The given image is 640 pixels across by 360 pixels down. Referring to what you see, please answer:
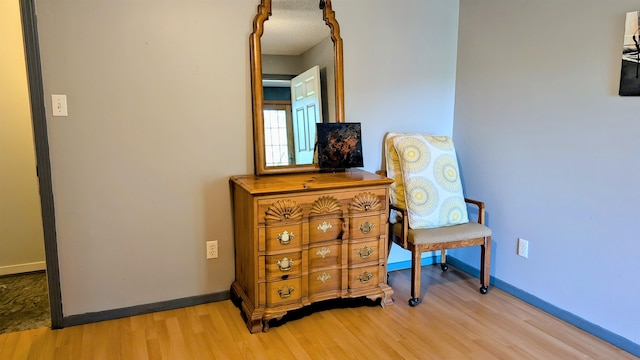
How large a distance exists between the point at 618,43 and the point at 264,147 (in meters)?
1.97

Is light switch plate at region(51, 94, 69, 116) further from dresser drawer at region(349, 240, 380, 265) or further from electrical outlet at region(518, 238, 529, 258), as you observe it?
electrical outlet at region(518, 238, 529, 258)

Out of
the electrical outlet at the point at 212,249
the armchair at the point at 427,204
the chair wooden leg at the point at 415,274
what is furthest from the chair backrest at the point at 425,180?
the electrical outlet at the point at 212,249

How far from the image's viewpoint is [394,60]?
9.71ft

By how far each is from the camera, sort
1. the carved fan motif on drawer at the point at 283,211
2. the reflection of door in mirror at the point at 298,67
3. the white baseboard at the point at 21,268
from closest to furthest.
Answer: the carved fan motif on drawer at the point at 283,211 → the reflection of door in mirror at the point at 298,67 → the white baseboard at the point at 21,268

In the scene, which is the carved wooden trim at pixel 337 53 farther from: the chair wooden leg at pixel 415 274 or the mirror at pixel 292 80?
the chair wooden leg at pixel 415 274

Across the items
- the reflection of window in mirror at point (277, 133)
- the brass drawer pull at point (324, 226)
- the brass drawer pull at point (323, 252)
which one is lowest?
the brass drawer pull at point (323, 252)

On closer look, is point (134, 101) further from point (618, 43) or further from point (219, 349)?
point (618, 43)

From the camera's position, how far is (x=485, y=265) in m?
2.73

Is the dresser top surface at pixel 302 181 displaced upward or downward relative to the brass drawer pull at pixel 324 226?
upward

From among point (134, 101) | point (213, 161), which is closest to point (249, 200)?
point (213, 161)

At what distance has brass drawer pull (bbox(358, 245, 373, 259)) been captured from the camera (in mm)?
2508

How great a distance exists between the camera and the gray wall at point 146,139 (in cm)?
221

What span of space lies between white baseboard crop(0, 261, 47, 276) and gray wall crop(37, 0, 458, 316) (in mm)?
1122

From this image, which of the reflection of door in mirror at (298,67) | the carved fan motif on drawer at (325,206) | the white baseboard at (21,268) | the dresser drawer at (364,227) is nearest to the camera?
the carved fan motif on drawer at (325,206)
